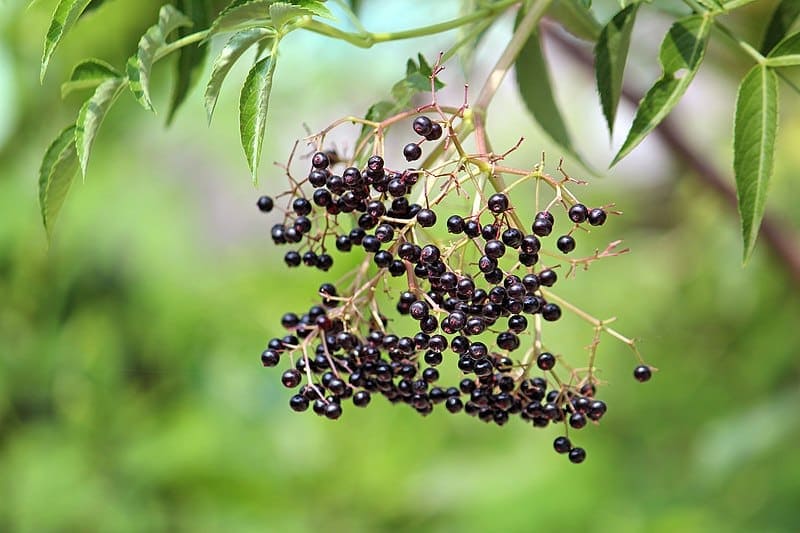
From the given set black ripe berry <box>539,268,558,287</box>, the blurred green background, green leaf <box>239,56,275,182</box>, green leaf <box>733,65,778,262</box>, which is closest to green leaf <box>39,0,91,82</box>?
green leaf <box>239,56,275,182</box>

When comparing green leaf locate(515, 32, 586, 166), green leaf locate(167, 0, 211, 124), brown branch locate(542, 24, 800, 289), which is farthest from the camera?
brown branch locate(542, 24, 800, 289)

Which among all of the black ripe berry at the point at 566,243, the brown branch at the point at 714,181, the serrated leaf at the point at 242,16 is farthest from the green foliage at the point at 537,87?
the brown branch at the point at 714,181

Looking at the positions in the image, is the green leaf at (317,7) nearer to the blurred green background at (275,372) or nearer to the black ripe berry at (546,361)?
the black ripe berry at (546,361)

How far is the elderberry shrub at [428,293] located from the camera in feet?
2.82

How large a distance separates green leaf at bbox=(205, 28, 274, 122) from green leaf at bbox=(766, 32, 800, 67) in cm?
50

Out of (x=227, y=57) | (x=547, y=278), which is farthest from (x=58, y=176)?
→ (x=547, y=278)

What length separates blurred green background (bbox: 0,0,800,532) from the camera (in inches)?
119

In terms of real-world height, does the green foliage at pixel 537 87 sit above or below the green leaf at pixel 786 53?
above

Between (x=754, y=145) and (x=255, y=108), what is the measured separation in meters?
0.47

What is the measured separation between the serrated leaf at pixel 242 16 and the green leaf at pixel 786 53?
0.50 m

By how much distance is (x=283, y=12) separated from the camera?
0.83 m

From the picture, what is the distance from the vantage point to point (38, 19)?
388cm

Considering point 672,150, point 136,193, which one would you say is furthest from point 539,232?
point 136,193

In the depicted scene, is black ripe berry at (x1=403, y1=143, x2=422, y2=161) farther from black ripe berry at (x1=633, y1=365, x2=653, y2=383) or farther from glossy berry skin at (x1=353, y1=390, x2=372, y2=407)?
black ripe berry at (x1=633, y1=365, x2=653, y2=383)
